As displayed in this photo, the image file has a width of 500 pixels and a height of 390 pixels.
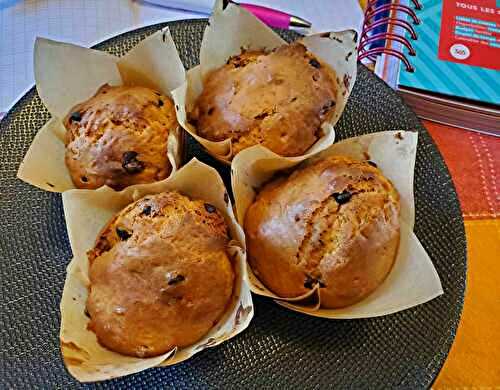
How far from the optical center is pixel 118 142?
38.1 inches

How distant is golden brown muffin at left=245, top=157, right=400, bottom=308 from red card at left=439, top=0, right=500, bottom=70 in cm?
62

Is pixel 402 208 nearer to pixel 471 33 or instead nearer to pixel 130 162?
pixel 130 162

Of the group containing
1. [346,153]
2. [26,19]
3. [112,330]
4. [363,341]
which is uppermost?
[26,19]

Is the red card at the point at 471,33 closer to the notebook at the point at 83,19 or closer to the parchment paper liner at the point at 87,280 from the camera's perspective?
the notebook at the point at 83,19

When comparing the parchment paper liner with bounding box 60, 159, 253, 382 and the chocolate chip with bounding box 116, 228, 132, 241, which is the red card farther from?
the chocolate chip with bounding box 116, 228, 132, 241

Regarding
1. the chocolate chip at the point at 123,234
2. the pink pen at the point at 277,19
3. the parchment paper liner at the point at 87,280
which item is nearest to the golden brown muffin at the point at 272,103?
the parchment paper liner at the point at 87,280

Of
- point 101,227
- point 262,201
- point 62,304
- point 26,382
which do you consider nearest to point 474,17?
point 262,201

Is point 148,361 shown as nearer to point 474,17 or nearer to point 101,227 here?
point 101,227

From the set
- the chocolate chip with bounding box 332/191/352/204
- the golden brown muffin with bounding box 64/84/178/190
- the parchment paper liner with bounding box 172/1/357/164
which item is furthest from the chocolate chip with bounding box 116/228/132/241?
the chocolate chip with bounding box 332/191/352/204

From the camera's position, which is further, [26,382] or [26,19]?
[26,19]

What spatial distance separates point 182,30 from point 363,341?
77cm

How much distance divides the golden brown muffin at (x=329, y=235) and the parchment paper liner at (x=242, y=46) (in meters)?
0.12

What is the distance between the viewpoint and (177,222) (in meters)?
0.88

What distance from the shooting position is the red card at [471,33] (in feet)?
4.63
